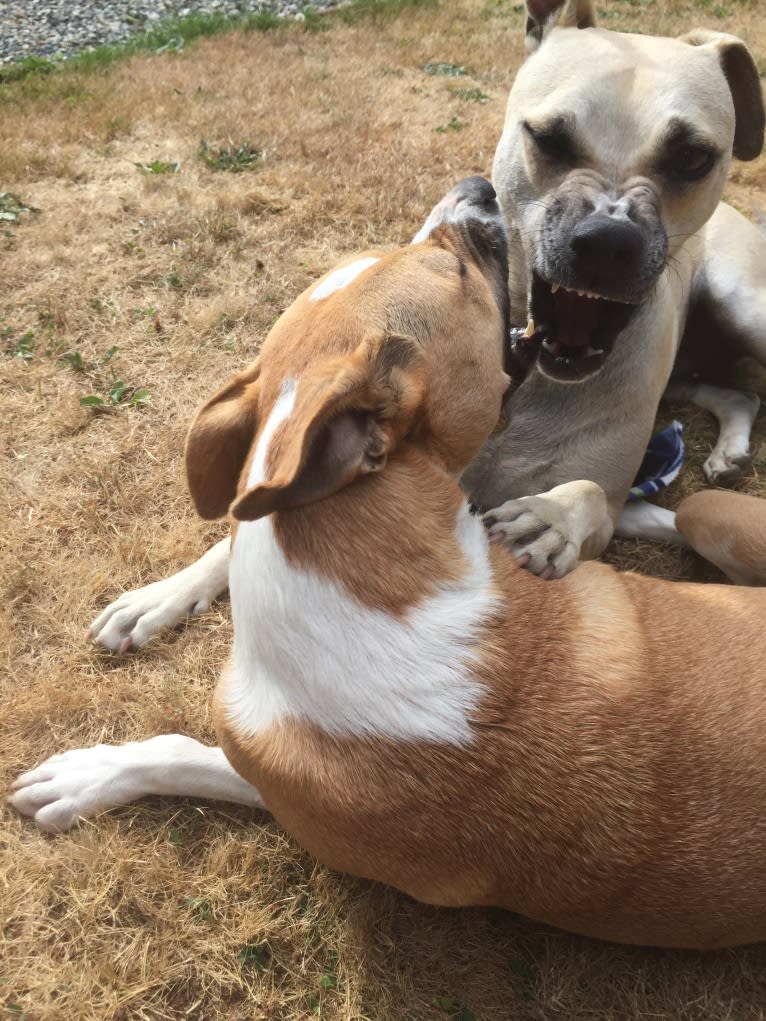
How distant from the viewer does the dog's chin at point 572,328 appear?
3295 millimetres

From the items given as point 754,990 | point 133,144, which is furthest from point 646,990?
point 133,144

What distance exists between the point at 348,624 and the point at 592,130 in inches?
88.7

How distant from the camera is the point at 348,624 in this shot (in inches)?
83.6

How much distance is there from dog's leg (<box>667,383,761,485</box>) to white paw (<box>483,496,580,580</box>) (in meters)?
1.63

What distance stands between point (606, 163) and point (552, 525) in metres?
1.49

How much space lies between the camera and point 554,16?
3.50 meters

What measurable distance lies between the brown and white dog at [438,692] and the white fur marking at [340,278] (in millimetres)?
59

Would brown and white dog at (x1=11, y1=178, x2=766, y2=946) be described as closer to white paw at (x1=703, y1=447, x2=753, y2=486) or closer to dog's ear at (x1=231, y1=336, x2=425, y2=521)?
dog's ear at (x1=231, y1=336, x2=425, y2=521)

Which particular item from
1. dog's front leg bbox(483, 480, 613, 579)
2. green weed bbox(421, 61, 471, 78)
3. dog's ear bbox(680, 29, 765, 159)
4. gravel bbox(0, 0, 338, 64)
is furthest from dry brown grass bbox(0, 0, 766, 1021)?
gravel bbox(0, 0, 338, 64)

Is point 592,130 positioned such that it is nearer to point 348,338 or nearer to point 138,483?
point 348,338

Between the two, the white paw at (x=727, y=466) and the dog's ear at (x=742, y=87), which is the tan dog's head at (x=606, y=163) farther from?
the white paw at (x=727, y=466)

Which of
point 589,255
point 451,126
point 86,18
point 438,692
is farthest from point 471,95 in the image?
point 86,18

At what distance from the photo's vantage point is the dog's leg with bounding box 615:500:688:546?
3756mm

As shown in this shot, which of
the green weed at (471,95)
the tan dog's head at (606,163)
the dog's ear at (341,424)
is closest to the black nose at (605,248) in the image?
the tan dog's head at (606,163)
